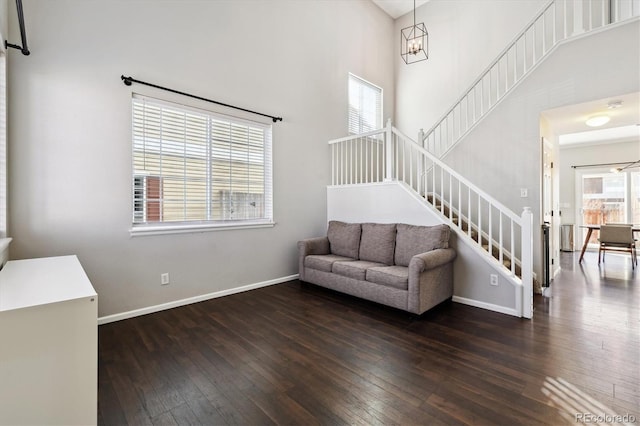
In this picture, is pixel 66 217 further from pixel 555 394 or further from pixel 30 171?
pixel 555 394

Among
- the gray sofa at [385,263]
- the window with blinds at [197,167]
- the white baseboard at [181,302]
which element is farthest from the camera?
the window with blinds at [197,167]

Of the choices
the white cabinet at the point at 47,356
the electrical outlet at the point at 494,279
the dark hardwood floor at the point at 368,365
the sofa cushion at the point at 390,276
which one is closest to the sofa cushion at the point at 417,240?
the sofa cushion at the point at 390,276

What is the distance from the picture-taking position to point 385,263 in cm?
377

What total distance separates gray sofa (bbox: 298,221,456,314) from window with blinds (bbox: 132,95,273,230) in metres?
1.02

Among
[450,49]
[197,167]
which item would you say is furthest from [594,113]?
[197,167]

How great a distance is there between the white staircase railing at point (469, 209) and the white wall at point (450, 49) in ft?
3.52

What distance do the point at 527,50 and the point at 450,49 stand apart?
1.47 m

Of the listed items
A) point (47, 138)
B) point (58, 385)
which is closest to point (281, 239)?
point (47, 138)

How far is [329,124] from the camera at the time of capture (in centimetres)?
515

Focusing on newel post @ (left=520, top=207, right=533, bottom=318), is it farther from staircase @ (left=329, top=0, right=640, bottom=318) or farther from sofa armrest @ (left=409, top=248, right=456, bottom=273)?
sofa armrest @ (left=409, top=248, right=456, bottom=273)

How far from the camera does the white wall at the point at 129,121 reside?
102 inches

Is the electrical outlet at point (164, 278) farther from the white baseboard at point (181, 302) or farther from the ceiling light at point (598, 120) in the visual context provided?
the ceiling light at point (598, 120)

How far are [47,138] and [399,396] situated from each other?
11.5 feet

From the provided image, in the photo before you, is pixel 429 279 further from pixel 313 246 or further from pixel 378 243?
pixel 313 246
